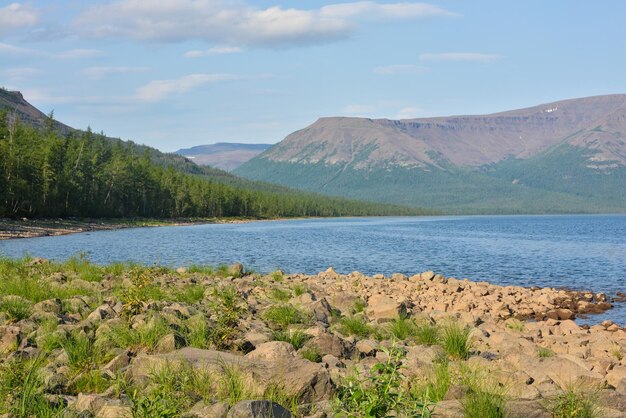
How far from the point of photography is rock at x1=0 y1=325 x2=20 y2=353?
1212 centimetres

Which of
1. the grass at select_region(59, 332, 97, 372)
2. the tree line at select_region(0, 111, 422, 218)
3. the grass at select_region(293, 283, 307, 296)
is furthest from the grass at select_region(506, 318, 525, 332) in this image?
the tree line at select_region(0, 111, 422, 218)

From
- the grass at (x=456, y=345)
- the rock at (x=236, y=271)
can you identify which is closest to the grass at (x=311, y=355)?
the grass at (x=456, y=345)

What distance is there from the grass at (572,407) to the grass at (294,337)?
19.6 ft

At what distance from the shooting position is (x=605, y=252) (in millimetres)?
73375

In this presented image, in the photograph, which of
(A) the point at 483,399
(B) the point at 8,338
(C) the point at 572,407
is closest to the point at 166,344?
(B) the point at 8,338

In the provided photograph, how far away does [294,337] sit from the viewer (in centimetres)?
1373

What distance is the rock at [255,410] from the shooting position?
797cm

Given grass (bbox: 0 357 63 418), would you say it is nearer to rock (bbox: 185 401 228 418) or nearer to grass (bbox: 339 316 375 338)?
rock (bbox: 185 401 228 418)

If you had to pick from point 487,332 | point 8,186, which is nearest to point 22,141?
point 8,186

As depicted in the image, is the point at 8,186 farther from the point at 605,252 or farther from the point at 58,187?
the point at 605,252

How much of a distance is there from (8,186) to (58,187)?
16320mm

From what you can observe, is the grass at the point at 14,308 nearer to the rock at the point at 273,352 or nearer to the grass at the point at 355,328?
the rock at the point at 273,352

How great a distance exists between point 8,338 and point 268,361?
5789 mm

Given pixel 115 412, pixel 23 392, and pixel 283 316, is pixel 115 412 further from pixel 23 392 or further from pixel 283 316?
pixel 283 316
